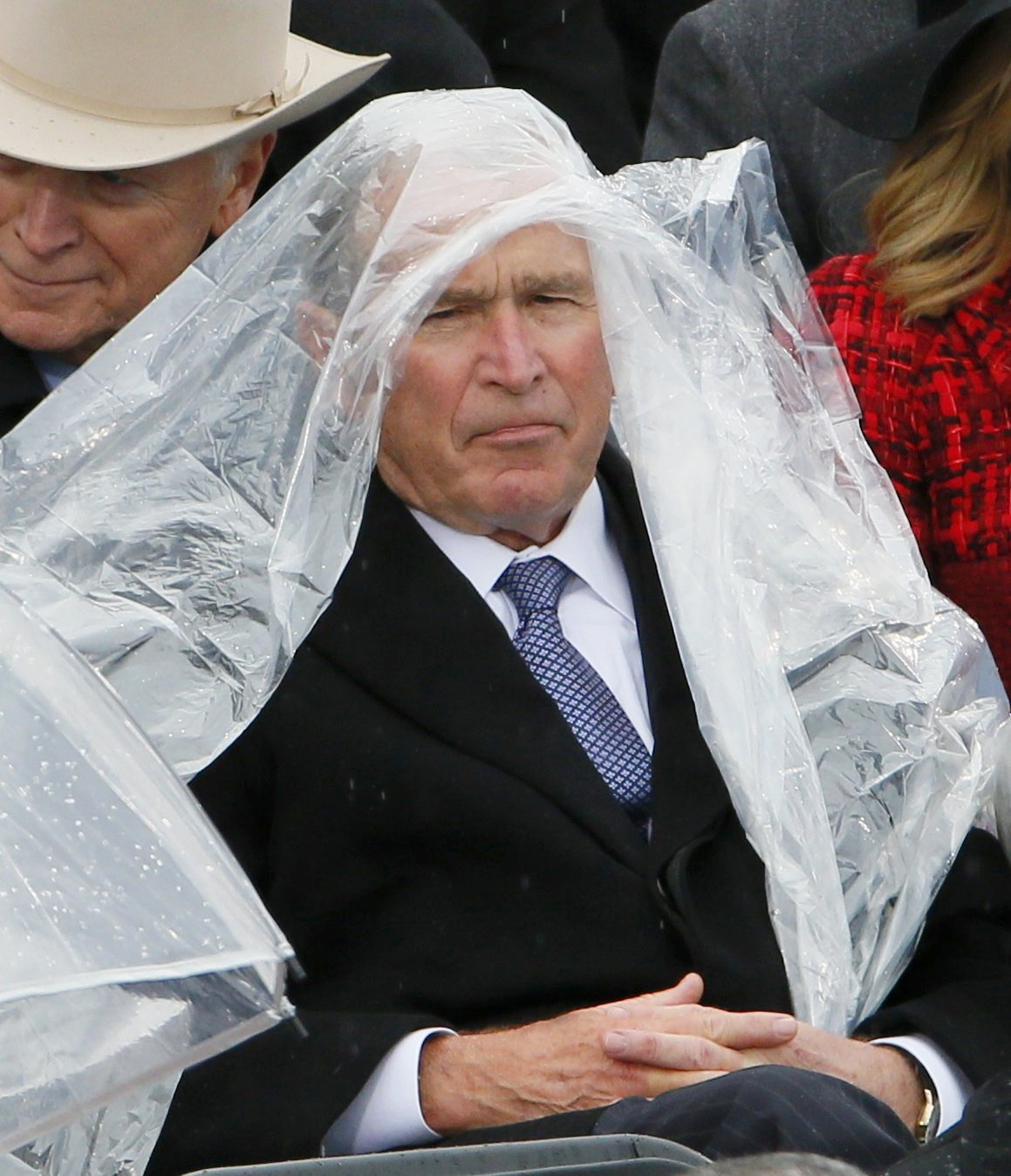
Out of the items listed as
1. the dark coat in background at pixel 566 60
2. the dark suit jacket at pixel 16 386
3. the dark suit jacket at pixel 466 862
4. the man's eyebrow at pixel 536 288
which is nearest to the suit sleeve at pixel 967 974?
the dark suit jacket at pixel 466 862

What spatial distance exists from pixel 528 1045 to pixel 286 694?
49 cm

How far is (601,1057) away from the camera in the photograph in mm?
2289

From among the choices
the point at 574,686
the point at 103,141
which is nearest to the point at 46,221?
the point at 103,141

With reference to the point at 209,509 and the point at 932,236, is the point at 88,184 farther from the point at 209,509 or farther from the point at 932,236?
the point at 932,236

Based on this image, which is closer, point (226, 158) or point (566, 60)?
point (226, 158)

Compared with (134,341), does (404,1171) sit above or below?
below

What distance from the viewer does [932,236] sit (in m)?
3.03

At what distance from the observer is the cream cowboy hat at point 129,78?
274 cm

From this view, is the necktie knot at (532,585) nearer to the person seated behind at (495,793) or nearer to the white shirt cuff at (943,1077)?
the person seated behind at (495,793)

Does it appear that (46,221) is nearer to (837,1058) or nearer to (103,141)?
(103,141)

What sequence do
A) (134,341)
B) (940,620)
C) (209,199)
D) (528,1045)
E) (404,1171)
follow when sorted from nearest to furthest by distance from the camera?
(404,1171)
(528,1045)
(134,341)
(940,620)
(209,199)

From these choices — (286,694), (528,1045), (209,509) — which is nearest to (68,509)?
(209,509)

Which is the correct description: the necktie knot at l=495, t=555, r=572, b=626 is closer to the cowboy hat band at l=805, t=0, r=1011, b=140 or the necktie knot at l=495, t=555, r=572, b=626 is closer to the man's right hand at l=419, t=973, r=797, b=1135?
the man's right hand at l=419, t=973, r=797, b=1135

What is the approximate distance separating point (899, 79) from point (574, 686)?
1.04 metres
